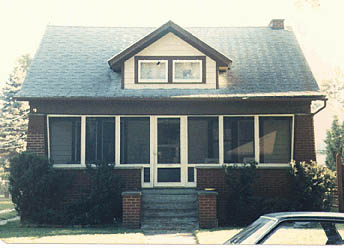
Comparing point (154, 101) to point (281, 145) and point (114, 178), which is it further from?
point (281, 145)

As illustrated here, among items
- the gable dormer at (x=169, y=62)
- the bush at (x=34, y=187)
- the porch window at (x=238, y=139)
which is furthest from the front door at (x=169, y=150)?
the bush at (x=34, y=187)

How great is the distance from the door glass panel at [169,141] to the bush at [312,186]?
2.60 meters

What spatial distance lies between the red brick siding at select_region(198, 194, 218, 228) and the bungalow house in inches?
1.1

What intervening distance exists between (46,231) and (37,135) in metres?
2.39

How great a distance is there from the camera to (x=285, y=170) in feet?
31.8

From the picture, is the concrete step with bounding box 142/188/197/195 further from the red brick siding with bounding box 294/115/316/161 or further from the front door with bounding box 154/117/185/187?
the red brick siding with bounding box 294/115/316/161

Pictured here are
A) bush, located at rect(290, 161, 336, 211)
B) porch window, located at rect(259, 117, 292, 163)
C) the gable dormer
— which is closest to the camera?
bush, located at rect(290, 161, 336, 211)

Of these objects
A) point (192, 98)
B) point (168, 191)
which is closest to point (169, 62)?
point (192, 98)

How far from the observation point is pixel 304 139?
383 inches

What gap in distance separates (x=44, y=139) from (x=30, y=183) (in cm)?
102

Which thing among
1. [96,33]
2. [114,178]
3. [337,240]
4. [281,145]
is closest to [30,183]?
[114,178]

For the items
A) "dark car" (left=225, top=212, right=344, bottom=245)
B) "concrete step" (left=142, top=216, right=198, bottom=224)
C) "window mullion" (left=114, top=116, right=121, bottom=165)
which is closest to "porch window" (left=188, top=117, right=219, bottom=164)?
"concrete step" (left=142, top=216, right=198, bottom=224)

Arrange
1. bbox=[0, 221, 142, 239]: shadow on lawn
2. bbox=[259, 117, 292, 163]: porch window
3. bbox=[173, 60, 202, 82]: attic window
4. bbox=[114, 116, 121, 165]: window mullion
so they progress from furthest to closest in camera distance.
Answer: bbox=[173, 60, 202, 82]: attic window, bbox=[114, 116, 121, 165]: window mullion, bbox=[259, 117, 292, 163]: porch window, bbox=[0, 221, 142, 239]: shadow on lawn

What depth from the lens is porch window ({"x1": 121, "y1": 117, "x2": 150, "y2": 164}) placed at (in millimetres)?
10266
